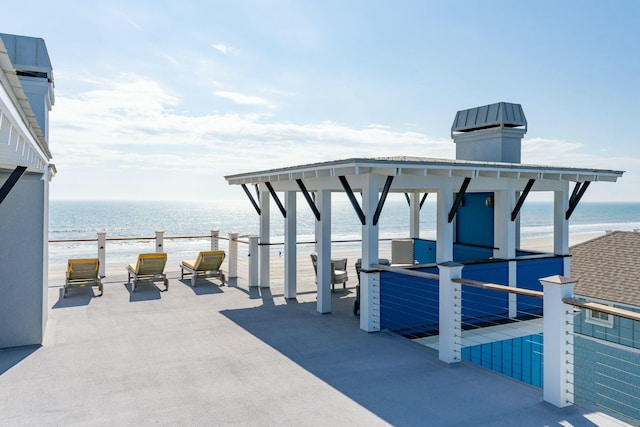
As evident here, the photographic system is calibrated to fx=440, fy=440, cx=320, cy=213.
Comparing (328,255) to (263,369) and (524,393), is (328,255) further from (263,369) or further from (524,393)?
(524,393)

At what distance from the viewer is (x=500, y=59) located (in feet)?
44.0

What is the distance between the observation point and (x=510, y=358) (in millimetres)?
7047

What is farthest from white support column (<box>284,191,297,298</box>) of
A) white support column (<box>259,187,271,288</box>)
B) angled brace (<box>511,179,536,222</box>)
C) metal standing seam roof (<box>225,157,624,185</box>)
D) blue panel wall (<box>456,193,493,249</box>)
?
blue panel wall (<box>456,193,493,249</box>)

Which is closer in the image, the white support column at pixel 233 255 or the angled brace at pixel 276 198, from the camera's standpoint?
the angled brace at pixel 276 198

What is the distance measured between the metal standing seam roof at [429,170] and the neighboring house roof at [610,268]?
2.81 m

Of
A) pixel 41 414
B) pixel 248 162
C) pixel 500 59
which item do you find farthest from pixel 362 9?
pixel 248 162

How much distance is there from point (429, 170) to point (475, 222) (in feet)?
15.5

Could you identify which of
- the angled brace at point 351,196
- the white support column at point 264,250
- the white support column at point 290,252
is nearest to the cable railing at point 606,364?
the angled brace at point 351,196

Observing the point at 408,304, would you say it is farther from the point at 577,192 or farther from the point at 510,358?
the point at 577,192

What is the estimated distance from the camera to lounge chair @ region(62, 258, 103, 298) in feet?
31.7

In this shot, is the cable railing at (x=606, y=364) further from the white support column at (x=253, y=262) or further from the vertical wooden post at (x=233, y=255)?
the vertical wooden post at (x=233, y=255)

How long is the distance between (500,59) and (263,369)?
39.9ft

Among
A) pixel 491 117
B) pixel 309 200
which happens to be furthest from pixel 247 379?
pixel 491 117

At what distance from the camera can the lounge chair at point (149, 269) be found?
1010cm
